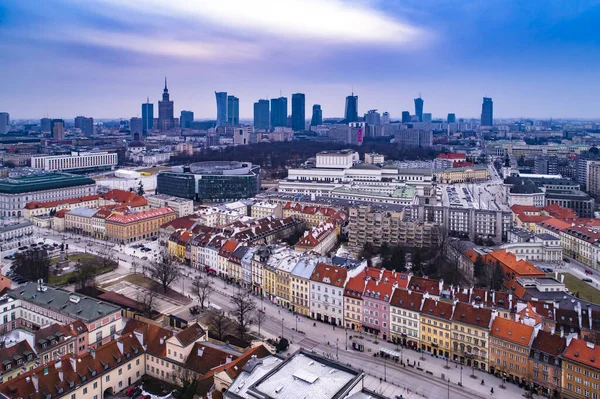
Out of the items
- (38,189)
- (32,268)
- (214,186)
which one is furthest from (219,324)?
(38,189)

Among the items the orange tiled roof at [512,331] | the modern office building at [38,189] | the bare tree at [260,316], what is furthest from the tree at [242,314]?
the modern office building at [38,189]

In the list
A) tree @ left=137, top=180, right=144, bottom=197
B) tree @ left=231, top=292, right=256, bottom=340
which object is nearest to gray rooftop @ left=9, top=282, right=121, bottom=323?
tree @ left=231, top=292, right=256, bottom=340

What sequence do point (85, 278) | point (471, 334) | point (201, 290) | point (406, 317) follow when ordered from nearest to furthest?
point (471, 334)
point (406, 317)
point (85, 278)
point (201, 290)

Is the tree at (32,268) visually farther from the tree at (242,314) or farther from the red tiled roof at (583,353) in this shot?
the red tiled roof at (583,353)

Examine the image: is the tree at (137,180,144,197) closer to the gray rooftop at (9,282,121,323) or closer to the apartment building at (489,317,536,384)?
the gray rooftop at (9,282,121,323)

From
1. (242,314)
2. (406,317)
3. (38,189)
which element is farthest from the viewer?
(38,189)

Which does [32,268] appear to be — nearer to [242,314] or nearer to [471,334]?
[242,314]

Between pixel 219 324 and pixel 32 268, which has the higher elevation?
pixel 32 268

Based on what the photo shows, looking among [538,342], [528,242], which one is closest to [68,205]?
[528,242]
